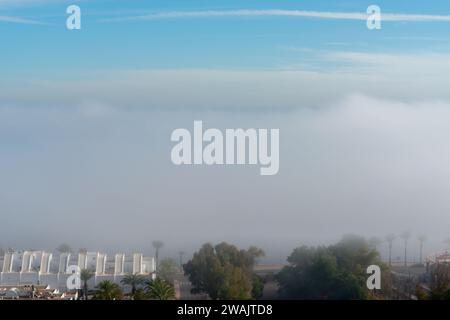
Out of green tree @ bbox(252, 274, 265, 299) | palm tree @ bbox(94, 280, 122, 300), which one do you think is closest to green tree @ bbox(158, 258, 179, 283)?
palm tree @ bbox(94, 280, 122, 300)

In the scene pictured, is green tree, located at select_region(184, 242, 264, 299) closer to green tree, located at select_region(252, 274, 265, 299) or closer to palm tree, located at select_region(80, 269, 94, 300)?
green tree, located at select_region(252, 274, 265, 299)

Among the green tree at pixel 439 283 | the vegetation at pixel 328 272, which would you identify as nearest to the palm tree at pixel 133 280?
the vegetation at pixel 328 272

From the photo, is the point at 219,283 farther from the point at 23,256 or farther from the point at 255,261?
the point at 23,256

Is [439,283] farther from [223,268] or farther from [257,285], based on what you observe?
[223,268]

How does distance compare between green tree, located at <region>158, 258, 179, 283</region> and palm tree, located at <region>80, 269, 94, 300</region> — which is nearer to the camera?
green tree, located at <region>158, 258, 179, 283</region>

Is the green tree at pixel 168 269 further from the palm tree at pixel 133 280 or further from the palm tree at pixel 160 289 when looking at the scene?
the palm tree at pixel 133 280

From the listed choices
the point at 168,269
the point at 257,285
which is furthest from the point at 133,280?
the point at 257,285
